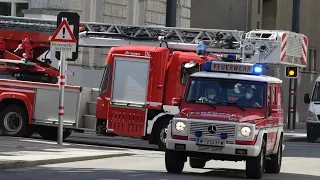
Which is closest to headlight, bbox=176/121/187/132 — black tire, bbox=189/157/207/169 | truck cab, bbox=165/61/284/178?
truck cab, bbox=165/61/284/178

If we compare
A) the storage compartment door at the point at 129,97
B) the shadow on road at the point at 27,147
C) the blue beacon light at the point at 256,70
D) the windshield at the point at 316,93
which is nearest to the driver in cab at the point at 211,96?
the blue beacon light at the point at 256,70

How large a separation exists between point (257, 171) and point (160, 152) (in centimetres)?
825

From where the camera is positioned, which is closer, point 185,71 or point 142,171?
point 142,171

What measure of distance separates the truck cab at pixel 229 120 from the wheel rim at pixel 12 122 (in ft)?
26.5

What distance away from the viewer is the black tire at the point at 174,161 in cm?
1850

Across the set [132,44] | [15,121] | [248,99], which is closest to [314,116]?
[132,44]

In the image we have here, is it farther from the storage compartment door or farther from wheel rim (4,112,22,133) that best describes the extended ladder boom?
wheel rim (4,112,22,133)

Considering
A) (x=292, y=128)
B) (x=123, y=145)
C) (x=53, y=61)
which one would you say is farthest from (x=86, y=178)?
(x=292, y=128)

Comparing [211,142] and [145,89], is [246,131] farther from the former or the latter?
[145,89]

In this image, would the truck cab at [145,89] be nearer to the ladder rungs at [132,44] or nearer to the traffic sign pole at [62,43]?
the ladder rungs at [132,44]

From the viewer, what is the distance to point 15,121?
90.4ft

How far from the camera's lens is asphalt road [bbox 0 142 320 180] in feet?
57.9

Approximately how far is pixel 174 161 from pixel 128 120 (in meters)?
7.44

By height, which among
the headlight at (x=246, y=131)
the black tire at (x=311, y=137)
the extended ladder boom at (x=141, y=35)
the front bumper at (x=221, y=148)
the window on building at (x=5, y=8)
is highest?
the window on building at (x=5, y=8)
